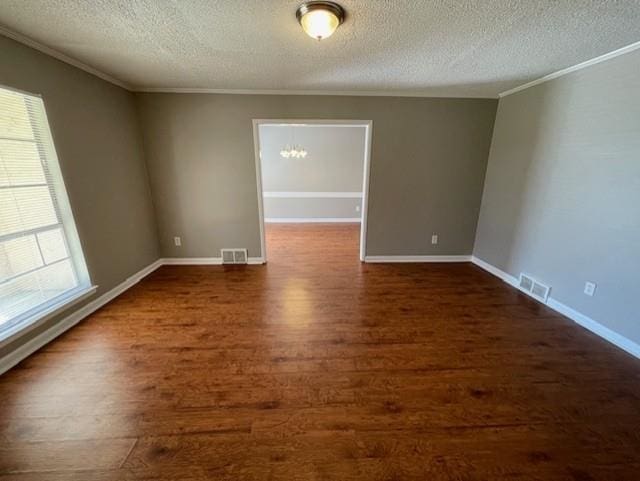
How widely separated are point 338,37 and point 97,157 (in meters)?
2.61

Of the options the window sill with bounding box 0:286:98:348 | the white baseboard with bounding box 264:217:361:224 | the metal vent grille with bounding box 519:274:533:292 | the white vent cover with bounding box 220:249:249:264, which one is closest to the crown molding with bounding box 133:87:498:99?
the white vent cover with bounding box 220:249:249:264

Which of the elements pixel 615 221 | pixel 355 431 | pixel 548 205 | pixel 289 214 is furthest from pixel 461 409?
pixel 289 214

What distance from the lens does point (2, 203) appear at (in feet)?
5.99

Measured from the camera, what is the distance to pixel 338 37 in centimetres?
187

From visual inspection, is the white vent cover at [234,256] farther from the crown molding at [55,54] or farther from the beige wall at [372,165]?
the crown molding at [55,54]

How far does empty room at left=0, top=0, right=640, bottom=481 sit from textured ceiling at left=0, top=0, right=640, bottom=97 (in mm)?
23

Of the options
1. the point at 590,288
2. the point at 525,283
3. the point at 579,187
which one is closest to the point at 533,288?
the point at 525,283

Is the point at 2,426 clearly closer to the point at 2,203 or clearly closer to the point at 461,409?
the point at 2,203

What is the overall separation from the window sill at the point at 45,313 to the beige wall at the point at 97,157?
2.5 inches

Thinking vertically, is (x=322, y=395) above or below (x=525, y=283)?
below

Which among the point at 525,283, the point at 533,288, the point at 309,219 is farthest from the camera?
the point at 309,219

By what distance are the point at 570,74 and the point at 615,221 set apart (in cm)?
144

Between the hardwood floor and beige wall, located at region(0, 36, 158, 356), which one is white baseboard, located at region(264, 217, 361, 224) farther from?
the hardwood floor

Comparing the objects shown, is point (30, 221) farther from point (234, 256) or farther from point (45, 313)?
point (234, 256)
